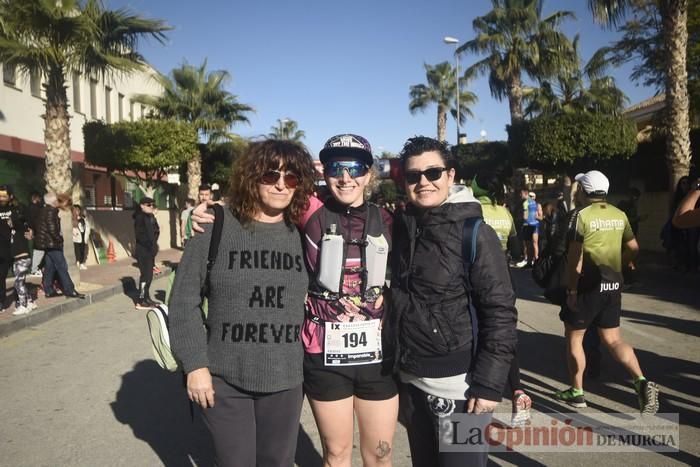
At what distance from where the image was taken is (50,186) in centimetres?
1042

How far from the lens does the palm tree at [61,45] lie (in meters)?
9.23

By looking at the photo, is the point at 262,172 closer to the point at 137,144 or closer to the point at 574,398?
the point at 574,398

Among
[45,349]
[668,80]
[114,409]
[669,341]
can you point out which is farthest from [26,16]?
[668,80]

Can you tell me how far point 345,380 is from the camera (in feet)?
7.18

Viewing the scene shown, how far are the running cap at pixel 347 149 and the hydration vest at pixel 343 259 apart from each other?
0.82ft

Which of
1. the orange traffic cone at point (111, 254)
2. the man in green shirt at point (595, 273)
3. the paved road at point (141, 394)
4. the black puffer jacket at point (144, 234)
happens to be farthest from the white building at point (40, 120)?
the man in green shirt at point (595, 273)

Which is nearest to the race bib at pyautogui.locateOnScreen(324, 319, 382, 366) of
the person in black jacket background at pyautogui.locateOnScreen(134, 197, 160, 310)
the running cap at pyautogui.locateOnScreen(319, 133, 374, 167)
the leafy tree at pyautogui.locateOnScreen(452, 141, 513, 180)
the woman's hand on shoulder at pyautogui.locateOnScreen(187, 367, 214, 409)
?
the woman's hand on shoulder at pyautogui.locateOnScreen(187, 367, 214, 409)

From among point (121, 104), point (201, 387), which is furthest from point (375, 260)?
point (121, 104)

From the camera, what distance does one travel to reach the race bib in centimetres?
215

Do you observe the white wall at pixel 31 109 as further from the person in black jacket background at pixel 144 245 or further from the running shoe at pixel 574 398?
the running shoe at pixel 574 398

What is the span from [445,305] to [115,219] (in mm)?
16992

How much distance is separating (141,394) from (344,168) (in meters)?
3.38

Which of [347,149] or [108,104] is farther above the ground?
[108,104]

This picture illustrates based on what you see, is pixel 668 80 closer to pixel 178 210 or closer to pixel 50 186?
pixel 50 186
